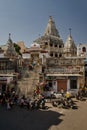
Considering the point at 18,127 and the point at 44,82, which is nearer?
the point at 18,127

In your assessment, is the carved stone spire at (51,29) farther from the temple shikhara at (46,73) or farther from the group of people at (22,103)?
the group of people at (22,103)

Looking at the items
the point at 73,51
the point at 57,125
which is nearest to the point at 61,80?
the point at 57,125

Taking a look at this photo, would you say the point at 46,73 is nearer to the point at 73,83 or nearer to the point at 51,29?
the point at 73,83

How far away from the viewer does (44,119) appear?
68.7 ft

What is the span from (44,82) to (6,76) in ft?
19.3

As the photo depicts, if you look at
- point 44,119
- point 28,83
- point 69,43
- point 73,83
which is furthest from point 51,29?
point 44,119

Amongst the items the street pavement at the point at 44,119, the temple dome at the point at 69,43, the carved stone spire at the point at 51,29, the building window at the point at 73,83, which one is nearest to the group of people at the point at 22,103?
the street pavement at the point at 44,119

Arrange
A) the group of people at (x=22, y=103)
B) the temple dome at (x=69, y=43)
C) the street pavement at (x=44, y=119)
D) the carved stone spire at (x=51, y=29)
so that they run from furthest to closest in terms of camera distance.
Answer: the carved stone spire at (x=51, y=29), the temple dome at (x=69, y=43), the group of people at (x=22, y=103), the street pavement at (x=44, y=119)

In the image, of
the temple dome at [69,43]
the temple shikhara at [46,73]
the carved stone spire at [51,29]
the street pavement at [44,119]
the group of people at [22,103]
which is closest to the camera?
the street pavement at [44,119]

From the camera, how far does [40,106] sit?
25.1 meters

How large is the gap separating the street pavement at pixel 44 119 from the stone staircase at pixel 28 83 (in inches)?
269

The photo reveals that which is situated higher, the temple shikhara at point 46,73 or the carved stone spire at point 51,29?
the carved stone spire at point 51,29

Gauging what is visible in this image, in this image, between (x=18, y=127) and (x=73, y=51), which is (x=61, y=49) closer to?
(x=73, y=51)

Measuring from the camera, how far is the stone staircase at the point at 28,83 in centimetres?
3202
